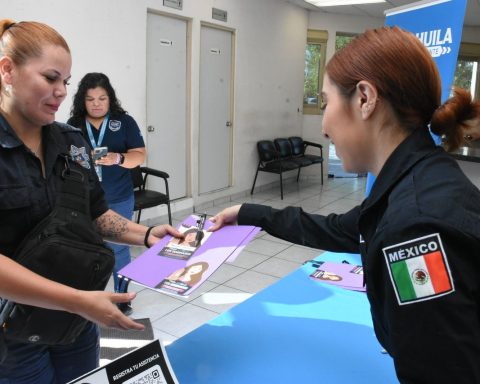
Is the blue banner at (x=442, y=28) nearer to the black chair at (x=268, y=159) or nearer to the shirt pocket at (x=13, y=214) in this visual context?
the shirt pocket at (x=13, y=214)

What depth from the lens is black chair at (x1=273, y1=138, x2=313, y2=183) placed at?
7.24 metres

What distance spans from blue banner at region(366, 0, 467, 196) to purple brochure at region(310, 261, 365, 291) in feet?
1.91

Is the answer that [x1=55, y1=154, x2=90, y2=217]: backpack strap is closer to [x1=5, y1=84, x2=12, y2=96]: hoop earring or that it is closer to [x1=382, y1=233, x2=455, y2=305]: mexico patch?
[x1=5, y1=84, x2=12, y2=96]: hoop earring

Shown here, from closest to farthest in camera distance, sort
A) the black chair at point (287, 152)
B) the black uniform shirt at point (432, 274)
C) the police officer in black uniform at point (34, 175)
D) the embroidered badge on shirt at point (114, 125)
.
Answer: the black uniform shirt at point (432, 274) → the police officer in black uniform at point (34, 175) → the embroidered badge on shirt at point (114, 125) → the black chair at point (287, 152)

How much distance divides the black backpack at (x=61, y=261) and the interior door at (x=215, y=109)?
15.6ft

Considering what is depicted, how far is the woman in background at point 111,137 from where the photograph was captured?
2.98 m

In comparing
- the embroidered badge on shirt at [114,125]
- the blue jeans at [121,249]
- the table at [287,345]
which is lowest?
the blue jeans at [121,249]

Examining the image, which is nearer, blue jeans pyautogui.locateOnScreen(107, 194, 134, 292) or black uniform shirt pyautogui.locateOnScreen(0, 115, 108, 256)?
black uniform shirt pyautogui.locateOnScreen(0, 115, 108, 256)

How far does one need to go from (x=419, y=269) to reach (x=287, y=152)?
6.80 metres

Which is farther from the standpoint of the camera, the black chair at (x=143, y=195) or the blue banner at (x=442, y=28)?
the black chair at (x=143, y=195)

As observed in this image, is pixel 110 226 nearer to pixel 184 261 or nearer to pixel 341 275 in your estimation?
pixel 184 261

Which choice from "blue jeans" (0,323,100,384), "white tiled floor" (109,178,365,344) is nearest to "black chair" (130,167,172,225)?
"white tiled floor" (109,178,365,344)

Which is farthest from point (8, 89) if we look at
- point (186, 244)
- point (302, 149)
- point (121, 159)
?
point (302, 149)

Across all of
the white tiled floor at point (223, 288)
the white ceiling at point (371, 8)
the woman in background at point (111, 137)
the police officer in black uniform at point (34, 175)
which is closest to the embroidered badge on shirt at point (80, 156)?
the police officer in black uniform at point (34, 175)
